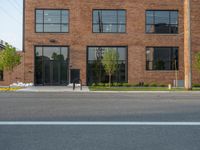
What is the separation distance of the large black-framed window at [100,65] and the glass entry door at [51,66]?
2602 mm

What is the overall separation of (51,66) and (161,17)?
43.2ft

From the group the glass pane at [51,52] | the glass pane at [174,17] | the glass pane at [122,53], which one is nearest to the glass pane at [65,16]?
the glass pane at [51,52]

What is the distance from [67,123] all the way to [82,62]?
1131 inches

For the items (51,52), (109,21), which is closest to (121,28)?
(109,21)

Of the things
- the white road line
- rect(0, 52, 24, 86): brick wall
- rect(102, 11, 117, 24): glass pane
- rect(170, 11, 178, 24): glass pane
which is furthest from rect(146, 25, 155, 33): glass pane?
the white road line

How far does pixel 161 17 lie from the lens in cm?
3869

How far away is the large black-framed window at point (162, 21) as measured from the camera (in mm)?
38625

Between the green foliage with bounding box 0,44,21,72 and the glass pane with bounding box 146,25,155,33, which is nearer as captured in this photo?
the green foliage with bounding box 0,44,21,72

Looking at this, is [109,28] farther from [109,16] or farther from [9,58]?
[9,58]

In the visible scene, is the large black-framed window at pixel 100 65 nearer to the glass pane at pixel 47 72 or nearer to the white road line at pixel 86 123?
the glass pane at pixel 47 72

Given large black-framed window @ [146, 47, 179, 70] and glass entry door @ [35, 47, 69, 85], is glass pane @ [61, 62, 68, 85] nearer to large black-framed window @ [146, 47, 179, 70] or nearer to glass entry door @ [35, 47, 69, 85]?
glass entry door @ [35, 47, 69, 85]

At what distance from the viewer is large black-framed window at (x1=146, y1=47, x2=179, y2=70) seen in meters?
38.4

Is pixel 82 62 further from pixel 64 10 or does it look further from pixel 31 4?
pixel 31 4

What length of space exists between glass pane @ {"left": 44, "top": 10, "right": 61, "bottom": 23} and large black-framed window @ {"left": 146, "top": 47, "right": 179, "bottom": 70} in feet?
33.7
